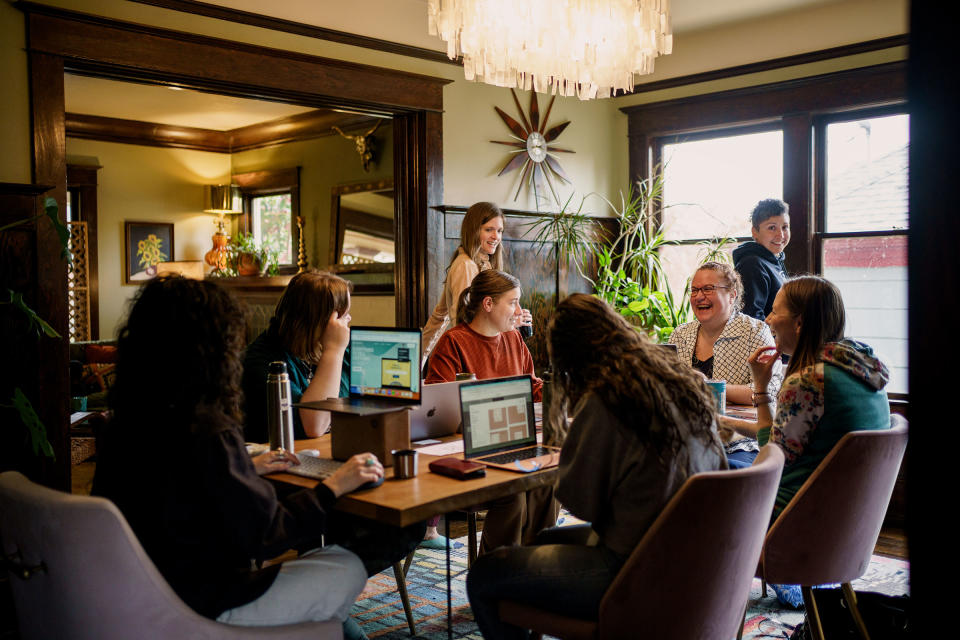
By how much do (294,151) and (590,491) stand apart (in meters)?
6.68

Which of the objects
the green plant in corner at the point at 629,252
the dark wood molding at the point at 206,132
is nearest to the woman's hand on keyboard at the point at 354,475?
the green plant in corner at the point at 629,252

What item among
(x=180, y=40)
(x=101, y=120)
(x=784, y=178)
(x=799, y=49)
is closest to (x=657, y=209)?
(x=784, y=178)

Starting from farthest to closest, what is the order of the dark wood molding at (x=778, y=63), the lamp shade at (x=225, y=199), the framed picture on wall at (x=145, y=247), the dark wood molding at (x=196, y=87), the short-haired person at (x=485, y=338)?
the lamp shade at (x=225, y=199) → the framed picture on wall at (x=145, y=247) → the dark wood molding at (x=778, y=63) → the dark wood molding at (x=196, y=87) → the short-haired person at (x=485, y=338)

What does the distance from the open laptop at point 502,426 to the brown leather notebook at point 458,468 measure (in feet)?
0.21

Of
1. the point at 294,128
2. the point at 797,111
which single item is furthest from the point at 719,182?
the point at 294,128

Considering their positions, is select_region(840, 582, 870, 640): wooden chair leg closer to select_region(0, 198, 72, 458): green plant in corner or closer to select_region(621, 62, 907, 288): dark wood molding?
select_region(0, 198, 72, 458): green plant in corner

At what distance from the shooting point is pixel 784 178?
4.99 metres

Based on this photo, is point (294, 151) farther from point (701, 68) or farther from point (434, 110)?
point (701, 68)

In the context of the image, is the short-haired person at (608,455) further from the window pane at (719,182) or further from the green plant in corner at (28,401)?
the window pane at (719,182)

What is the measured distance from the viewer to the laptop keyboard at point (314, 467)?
2.14 meters

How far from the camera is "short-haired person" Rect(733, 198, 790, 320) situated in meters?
4.22

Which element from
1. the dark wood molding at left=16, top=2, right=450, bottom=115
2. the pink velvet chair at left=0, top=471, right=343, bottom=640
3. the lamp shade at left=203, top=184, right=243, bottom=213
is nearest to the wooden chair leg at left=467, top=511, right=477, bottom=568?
the pink velvet chair at left=0, top=471, right=343, bottom=640

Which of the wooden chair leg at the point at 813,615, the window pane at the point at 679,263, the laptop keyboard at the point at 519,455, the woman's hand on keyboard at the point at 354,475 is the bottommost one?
the wooden chair leg at the point at 813,615

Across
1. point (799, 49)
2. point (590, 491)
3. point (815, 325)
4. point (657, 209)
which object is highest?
point (799, 49)
